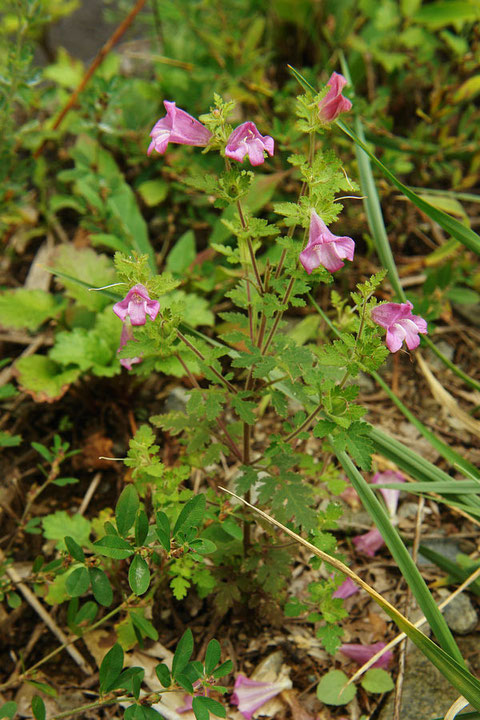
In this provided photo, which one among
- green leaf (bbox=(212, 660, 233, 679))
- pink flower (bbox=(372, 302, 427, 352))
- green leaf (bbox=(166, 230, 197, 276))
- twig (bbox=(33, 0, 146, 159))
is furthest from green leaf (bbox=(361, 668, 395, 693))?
twig (bbox=(33, 0, 146, 159))

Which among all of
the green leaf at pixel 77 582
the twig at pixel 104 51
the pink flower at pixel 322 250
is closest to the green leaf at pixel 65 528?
the green leaf at pixel 77 582

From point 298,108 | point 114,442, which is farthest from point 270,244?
point 298,108

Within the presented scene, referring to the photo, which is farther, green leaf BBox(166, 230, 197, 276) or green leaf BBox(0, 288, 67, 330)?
green leaf BBox(166, 230, 197, 276)

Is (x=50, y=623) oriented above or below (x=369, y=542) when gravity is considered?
below

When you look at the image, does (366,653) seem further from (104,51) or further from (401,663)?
(104,51)

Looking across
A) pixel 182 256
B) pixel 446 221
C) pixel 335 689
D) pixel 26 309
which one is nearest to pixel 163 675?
pixel 335 689

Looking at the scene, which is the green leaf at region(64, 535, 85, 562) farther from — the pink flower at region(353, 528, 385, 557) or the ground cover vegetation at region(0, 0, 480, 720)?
the pink flower at region(353, 528, 385, 557)
